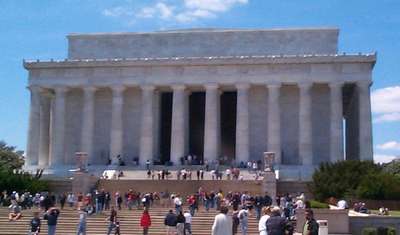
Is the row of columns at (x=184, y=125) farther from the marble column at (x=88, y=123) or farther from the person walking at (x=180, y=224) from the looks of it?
the person walking at (x=180, y=224)

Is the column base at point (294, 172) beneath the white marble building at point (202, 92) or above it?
beneath

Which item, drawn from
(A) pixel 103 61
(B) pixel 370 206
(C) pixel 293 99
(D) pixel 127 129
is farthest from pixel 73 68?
(B) pixel 370 206

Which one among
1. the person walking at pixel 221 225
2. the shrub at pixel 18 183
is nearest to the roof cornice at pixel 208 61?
the shrub at pixel 18 183

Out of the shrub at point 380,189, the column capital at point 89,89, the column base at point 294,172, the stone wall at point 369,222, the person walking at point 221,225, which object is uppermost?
the column capital at point 89,89

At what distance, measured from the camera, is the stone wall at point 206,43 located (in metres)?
77.6

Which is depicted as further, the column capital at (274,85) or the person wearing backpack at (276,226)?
the column capital at (274,85)

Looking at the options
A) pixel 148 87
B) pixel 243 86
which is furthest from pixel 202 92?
pixel 243 86

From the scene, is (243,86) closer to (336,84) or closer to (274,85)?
(274,85)

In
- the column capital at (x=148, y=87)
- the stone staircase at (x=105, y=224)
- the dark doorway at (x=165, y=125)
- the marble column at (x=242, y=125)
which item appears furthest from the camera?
the dark doorway at (x=165, y=125)

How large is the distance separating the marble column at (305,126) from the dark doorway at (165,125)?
624 inches

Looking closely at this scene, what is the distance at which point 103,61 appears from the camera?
249ft

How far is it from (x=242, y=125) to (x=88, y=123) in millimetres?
16505

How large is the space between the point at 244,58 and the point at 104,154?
1884 centimetres

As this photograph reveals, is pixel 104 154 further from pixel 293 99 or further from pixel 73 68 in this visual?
pixel 293 99
